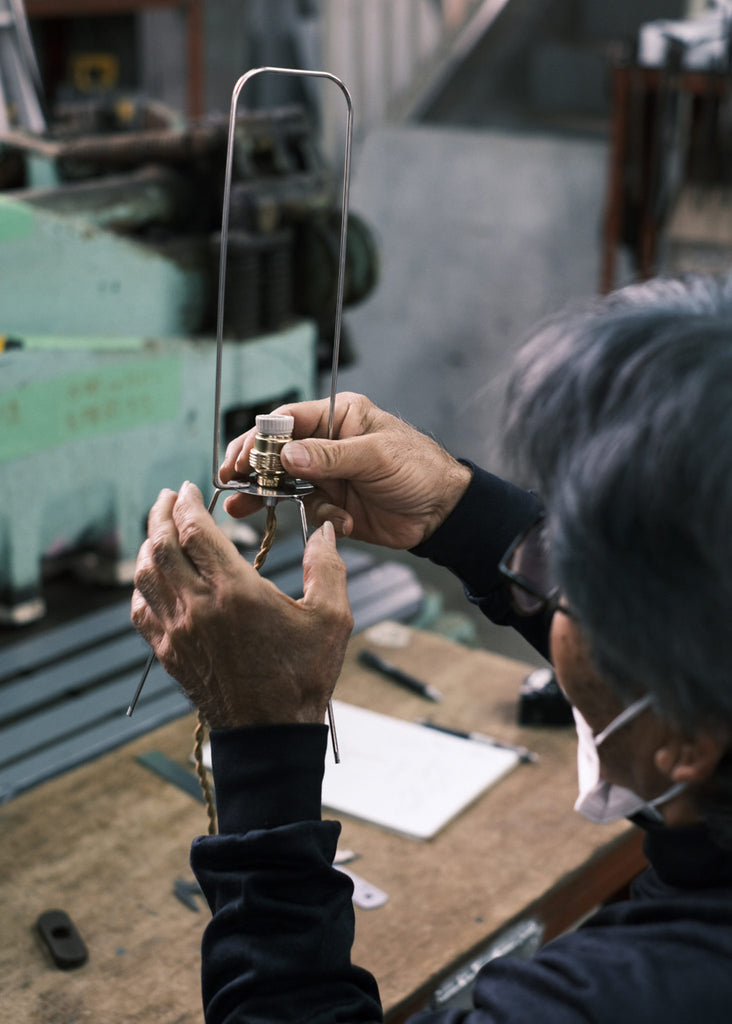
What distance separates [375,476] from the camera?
107cm

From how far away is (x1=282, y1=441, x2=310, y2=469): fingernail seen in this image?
0.94 m

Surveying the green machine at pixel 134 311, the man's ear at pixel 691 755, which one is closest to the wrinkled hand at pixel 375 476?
the man's ear at pixel 691 755

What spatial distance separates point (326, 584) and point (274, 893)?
0.23 meters

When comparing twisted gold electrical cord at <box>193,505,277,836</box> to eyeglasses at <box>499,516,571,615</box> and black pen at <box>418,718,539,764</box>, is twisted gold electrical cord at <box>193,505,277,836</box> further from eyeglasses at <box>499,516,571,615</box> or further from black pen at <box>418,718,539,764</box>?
black pen at <box>418,718,539,764</box>

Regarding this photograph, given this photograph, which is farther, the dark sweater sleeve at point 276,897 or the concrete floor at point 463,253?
the concrete floor at point 463,253

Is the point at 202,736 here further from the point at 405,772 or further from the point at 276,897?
the point at 405,772

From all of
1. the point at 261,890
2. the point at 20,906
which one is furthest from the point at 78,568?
the point at 261,890

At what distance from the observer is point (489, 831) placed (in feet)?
4.18

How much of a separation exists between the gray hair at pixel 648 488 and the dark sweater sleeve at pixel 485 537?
36 cm

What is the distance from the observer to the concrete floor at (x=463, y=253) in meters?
3.70

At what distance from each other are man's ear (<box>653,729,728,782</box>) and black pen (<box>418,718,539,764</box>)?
0.65 m

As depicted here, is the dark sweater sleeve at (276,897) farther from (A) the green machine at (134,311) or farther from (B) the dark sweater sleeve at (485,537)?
(A) the green machine at (134,311)

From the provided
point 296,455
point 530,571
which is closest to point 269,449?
point 296,455

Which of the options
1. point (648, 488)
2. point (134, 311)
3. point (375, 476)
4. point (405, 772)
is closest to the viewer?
point (648, 488)
